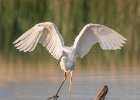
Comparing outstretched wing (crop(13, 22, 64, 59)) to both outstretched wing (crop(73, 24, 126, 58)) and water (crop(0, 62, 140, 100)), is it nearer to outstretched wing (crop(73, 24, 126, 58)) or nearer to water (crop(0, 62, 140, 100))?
outstretched wing (crop(73, 24, 126, 58))

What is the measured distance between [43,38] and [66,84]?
2.47m

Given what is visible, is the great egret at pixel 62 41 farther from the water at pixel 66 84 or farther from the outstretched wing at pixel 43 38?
the water at pixel 66 84

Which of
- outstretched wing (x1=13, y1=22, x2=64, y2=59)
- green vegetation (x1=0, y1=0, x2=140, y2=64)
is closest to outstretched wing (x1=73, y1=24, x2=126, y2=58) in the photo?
outstretched wing (x1=13, y1=22, x2=64, y2=59)

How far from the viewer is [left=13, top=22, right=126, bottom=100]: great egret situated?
9.89 metres

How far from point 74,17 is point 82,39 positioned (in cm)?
570

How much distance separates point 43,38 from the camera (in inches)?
402

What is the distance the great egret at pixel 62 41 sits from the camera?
9.89 m

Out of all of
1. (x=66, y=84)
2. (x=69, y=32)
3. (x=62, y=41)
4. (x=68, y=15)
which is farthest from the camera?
(x=68, y=15)

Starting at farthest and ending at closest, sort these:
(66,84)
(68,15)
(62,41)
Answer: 1. (68,15)
2. (66,84)
3. (62,41)

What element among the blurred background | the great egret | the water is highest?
the great egret

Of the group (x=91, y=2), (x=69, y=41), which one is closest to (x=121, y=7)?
(x=91, y=2)

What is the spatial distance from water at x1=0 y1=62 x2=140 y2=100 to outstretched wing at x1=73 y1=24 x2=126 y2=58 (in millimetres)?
862

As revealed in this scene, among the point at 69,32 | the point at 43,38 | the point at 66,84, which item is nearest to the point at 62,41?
the point at 43,38

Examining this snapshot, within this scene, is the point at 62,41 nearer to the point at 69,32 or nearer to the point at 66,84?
the point at 66,84
